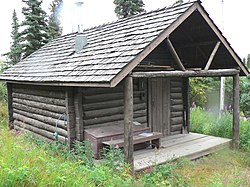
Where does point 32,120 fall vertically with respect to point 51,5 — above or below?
below

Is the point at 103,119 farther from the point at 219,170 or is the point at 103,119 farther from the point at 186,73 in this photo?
the point at 219,170

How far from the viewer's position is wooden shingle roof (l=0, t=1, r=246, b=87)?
19.2 feet

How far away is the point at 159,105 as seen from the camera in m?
9.49

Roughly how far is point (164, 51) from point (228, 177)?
15.1 ft

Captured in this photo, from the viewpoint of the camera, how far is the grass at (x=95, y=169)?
12.1 ft

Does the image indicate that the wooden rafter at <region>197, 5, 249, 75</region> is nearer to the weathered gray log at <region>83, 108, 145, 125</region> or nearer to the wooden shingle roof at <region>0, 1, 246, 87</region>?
the wooden shingle roof at <region>0, 1, 246, 87</region>

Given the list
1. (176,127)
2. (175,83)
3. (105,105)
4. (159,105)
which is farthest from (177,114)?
(105,105)

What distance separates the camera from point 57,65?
8383mm

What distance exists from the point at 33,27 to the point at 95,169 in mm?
12815

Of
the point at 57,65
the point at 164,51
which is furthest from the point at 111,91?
the point at 164,51

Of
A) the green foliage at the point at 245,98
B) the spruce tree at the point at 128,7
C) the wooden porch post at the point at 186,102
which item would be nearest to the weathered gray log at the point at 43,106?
the wooden porch post at the point at 186,102

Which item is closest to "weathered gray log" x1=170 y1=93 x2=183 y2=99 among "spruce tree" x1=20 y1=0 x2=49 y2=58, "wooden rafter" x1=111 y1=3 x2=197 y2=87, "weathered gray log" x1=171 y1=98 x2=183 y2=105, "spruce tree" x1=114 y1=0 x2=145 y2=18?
"weathered gray log" x1=171 y1=98 x2=183 y2=105

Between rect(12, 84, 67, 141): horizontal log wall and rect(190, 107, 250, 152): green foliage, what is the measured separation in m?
5.45

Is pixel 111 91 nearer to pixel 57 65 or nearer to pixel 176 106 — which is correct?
pixel 57 65
